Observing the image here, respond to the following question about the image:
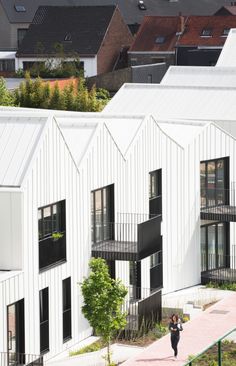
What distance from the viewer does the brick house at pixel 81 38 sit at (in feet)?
354

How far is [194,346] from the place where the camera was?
38.8 m

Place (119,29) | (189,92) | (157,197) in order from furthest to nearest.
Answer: (119,29), (189,92), (157,197)

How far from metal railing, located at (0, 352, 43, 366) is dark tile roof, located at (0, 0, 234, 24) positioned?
288 ft

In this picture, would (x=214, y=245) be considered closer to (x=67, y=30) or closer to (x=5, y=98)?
(x=5, y=98)

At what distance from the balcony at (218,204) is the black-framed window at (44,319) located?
11.8 m

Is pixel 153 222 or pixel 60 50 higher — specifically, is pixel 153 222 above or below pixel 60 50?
below

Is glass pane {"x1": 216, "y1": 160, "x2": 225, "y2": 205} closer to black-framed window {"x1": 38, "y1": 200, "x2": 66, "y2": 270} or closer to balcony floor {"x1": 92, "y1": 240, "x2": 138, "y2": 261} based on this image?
balcony floor {"x1": 92, "y1": 240, "x2": 138, "y2": 261}

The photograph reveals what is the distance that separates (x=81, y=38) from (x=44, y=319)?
74342mm

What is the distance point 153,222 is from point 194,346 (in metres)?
5.43

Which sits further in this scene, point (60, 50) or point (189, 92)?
point (60, 50)

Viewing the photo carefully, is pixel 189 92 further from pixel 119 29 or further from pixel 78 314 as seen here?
pixel 119 29

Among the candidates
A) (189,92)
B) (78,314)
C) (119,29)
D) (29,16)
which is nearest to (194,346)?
(78,314)

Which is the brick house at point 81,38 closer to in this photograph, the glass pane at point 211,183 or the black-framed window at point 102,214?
the glass pane at point 211,183

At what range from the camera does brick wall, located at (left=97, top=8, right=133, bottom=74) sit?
356 ft
